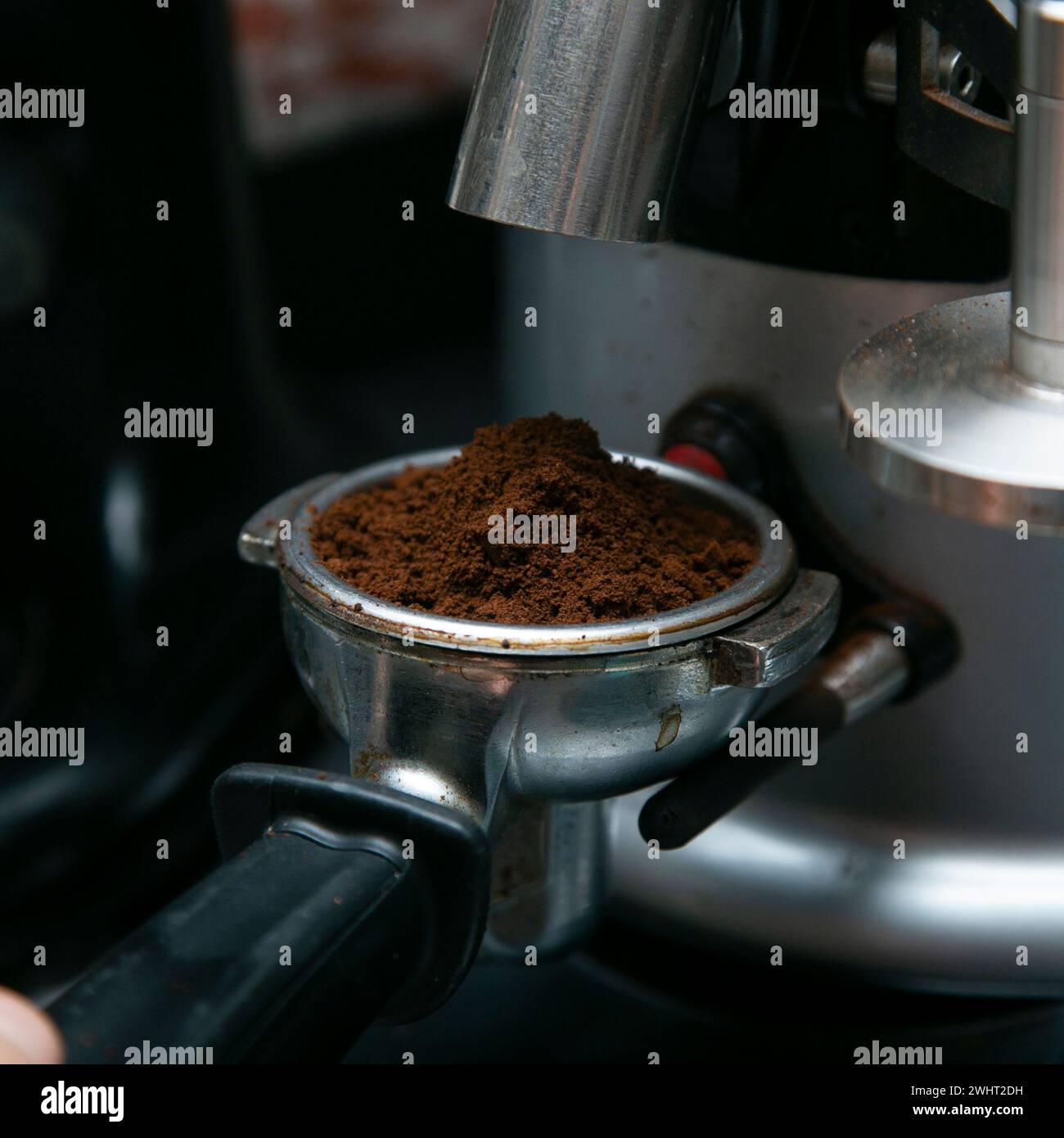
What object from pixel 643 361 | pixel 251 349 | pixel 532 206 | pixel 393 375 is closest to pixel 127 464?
pixel 251 349

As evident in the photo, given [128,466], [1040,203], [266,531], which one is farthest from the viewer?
[128,466]

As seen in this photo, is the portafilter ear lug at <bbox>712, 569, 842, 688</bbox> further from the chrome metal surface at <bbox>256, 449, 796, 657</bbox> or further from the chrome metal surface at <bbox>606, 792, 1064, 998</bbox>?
the chrome metal surface at <bbox>606, 792, 1064, 998</bbox>

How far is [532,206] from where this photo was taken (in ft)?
1.22

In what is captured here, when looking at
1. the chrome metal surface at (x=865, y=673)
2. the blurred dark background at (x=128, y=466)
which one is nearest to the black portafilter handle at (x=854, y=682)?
the chrome metal surface at (x=865, y=673)

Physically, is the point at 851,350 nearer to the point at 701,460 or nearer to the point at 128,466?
the point at 701,460

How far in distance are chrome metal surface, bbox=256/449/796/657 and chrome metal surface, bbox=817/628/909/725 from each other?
7 cm

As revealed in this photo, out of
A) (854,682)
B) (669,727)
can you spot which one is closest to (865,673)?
(854,682)

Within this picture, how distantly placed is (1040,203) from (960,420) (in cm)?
5

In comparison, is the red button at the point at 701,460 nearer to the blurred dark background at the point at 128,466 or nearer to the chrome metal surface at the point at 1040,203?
the chrome metal surface at the point at 1040,203

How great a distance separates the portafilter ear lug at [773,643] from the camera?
1.18 ft

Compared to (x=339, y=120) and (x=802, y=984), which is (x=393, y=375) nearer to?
(x=339, y=120)

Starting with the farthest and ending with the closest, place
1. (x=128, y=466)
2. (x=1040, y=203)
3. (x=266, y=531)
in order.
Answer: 1. (x=128, y=466)
2. (x=266, y=531)
3. (x=1040, y=203)

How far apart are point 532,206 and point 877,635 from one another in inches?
7.4

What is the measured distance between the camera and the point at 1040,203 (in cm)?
32
